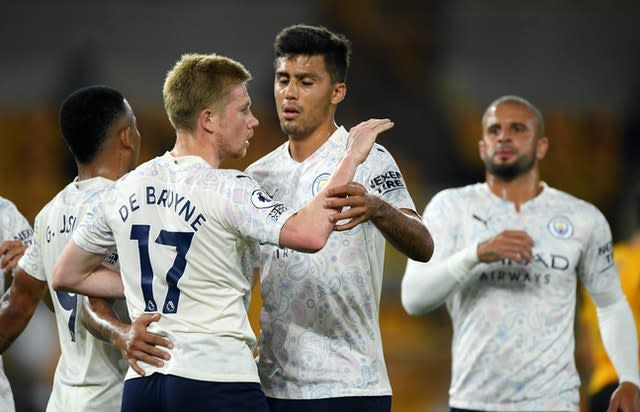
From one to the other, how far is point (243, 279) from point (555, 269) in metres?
2.26

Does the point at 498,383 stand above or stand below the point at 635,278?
below

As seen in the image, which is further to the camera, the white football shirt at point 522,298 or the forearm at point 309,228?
the white football shirt at point 522,298

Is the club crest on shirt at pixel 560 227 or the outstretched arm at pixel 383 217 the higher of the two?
the outstretched arm at pixel 383 217

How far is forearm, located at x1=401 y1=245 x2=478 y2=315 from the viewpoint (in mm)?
5414

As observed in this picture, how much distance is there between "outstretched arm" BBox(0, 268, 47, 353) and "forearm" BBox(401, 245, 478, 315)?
6.43ft

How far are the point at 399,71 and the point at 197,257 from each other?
1250 centimetres

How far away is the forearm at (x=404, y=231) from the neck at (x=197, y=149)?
0.66 metres

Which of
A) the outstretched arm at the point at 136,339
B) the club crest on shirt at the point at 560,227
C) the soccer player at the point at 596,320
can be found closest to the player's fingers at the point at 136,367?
A: the outstretched arm at the point at 136,339

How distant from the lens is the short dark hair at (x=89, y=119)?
15.3 feet

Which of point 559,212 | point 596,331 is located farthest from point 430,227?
point 596,331

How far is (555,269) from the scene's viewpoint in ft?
18.3

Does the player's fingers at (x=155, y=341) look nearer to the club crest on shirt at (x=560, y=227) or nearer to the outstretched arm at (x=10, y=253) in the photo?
the outstretched arm at (x=10, y=253)

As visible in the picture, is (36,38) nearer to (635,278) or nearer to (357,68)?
(357,68)

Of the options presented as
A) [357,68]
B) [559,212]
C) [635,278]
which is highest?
[357,68]
